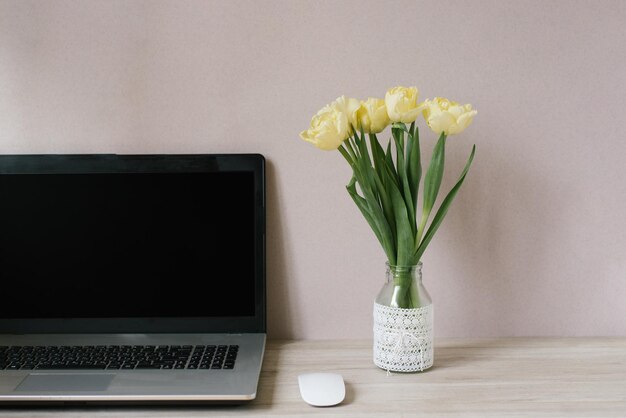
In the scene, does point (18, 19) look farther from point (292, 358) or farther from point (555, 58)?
point (555, 58)

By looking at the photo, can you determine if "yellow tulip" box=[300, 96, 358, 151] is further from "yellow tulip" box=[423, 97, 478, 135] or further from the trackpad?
the trackpad

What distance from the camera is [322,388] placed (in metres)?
1.01

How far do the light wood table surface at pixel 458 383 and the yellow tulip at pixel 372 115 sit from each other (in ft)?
1.42

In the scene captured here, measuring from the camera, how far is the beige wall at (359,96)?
50.0 inches

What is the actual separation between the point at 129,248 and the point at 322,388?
486 mm

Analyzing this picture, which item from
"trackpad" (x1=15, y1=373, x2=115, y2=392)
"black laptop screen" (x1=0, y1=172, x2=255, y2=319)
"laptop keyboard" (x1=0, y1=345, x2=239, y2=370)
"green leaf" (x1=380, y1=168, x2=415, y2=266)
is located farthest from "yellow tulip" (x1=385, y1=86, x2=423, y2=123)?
"trackpad" (x1=15, y1=373, x2=115, y2=392)

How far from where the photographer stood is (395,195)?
1.14 metres

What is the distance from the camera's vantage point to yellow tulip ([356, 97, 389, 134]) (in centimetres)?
111

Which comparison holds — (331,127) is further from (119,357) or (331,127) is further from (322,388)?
(119,357)

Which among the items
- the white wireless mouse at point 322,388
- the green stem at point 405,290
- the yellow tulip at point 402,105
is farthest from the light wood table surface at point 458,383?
the yellow tulip at point 402,105

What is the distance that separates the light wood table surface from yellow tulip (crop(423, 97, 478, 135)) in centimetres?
43

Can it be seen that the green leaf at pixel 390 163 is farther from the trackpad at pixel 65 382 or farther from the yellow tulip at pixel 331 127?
the trackpad at pixel 65 382

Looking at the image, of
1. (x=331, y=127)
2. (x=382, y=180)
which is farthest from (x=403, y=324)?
(x=331, y=127)

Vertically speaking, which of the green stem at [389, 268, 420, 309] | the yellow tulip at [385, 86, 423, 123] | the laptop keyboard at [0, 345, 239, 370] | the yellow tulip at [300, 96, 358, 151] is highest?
the yellow tulip at [385, 86, 423, 123]
